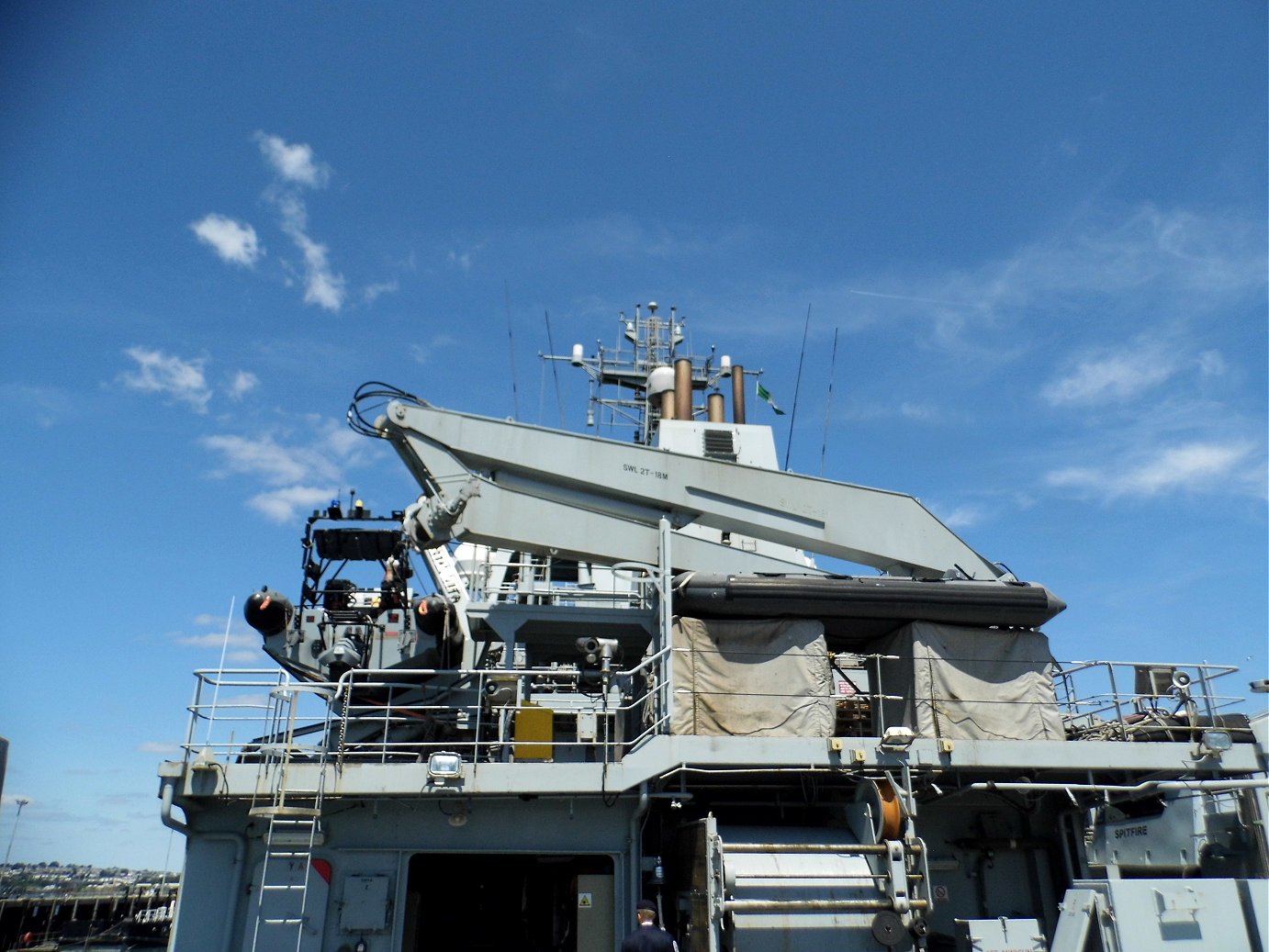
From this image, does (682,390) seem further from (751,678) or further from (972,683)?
(972,683)

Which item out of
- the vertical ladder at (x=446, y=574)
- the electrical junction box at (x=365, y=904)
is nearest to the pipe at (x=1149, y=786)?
the electrical junction box at (x=365, y=904)

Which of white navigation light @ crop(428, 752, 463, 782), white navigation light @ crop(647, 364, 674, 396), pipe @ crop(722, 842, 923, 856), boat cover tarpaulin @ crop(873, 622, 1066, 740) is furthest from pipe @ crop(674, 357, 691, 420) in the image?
pipe @ crop(722, 842, 923, 856)

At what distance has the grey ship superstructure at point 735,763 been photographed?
944cm

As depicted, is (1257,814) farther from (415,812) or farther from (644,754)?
(415,812)

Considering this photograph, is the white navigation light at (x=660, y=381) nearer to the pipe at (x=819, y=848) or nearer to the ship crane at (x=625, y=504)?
the ship crane at (x=625, y=504)

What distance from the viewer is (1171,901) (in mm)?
7906

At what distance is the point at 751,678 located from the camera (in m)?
10.8

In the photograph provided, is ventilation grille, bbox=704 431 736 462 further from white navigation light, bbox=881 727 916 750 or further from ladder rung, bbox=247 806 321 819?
ladder rung, bbox=247 806 321 819

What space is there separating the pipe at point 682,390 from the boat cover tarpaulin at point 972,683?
29.7ft

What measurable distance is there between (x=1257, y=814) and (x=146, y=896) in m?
41.2

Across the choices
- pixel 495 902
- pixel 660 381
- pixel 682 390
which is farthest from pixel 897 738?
pixel 660 381

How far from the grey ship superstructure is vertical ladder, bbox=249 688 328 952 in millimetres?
36

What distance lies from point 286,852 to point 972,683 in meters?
8.41

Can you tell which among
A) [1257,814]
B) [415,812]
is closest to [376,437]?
[415,812]
